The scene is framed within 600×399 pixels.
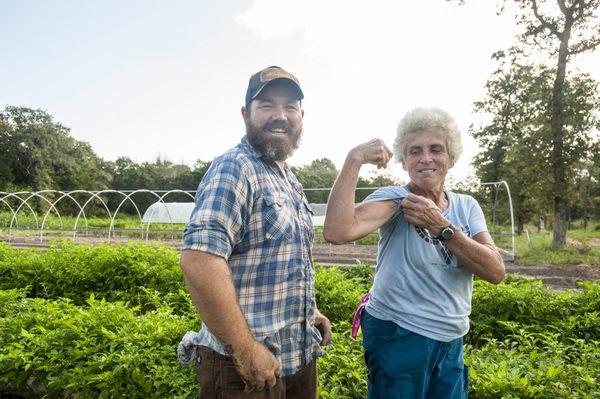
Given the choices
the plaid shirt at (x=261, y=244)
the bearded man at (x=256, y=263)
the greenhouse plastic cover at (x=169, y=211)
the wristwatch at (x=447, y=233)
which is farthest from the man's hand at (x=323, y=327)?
the greenhouse plastic cover at (x=169, y=211)

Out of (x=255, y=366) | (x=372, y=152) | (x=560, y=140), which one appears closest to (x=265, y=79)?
(x=372, y=152)

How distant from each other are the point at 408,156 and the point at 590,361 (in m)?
2.09

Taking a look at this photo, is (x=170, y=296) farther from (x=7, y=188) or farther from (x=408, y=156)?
(x=7, y=188)

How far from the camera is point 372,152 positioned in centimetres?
159

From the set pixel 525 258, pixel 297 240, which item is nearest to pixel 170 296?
pixel 297 240

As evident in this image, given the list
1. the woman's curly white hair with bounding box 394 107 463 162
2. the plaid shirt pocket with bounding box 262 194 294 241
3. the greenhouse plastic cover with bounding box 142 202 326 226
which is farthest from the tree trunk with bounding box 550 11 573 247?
the plaid shirt pocket with bounding box 262 194 294 241

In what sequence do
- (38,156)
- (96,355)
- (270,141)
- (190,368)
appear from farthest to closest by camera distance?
(38,156)
(96,355)
(190,368)
(270,141)

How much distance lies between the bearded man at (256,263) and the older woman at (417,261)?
226 millimetres

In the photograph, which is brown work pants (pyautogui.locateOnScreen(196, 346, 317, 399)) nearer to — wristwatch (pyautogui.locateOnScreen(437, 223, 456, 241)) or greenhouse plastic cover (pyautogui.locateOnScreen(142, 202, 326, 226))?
wristwatch (pyautogui.locateOnScreen(437, 223, 456, 241))

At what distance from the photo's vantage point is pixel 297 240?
5.03 feet

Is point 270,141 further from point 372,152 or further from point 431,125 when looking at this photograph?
point 431,125

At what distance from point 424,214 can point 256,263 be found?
0.66m

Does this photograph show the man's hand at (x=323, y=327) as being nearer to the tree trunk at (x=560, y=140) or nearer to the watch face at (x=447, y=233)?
the watch face at (x=447, y=233)

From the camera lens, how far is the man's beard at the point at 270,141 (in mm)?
1570
